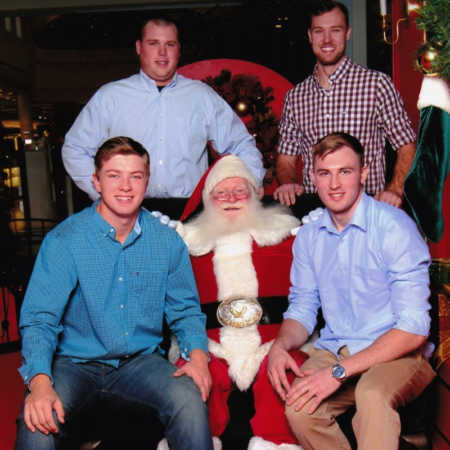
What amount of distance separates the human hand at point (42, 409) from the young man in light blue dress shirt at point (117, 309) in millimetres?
62

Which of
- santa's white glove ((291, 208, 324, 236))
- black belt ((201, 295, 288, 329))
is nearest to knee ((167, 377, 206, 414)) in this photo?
black belt ((201, 295, 288, 329))

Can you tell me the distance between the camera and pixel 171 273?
2412 millimetres

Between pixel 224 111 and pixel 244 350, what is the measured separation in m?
1.66

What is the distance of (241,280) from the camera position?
2764mm

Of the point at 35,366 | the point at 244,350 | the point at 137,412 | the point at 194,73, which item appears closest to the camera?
the point at 35,366

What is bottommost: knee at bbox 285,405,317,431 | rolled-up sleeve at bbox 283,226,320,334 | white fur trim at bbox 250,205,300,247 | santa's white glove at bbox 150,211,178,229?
knee at bbox 285,405,317,431

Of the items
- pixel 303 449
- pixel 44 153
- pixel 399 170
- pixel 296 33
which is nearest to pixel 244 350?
pixel 303 449

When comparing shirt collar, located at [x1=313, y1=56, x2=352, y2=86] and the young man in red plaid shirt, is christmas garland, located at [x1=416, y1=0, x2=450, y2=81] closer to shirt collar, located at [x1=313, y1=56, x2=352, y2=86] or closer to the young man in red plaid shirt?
the young man in red plaid shirt

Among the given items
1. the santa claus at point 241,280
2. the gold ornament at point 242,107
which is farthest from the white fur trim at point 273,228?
the gold ornament at point 242,107

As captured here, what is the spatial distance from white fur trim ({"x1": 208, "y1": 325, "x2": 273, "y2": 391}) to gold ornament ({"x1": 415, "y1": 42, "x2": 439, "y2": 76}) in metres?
1.38

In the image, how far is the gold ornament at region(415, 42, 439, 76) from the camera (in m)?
2.42

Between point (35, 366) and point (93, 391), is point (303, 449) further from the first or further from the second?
point (35, 366)

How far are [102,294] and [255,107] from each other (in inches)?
114

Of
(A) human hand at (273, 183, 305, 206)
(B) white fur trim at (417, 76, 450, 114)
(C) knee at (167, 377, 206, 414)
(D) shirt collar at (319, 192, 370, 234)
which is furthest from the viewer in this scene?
(A) human hand at (273, 183, 305, 206)
